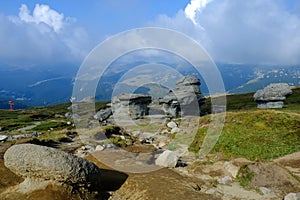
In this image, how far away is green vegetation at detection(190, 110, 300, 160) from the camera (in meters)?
28.0

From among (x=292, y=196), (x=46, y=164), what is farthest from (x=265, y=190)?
(x=46, y=164)

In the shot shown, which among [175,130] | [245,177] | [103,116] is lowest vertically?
[245,177]

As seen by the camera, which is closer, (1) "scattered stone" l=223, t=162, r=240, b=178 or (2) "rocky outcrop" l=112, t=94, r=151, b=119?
(1) "scattered stone" l=223, t=162, r=240, b=178

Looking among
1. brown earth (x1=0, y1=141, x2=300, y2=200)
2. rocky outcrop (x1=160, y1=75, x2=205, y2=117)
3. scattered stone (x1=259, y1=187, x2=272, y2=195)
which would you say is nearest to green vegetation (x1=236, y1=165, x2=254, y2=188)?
brown earth (x1=0, y1=141, x2=300, y2=200)

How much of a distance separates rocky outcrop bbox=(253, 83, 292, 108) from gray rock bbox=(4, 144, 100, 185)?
5660 cm

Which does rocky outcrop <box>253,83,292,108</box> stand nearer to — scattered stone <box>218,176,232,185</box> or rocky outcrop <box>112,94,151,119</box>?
rocky outcrop <box>112,94,151,119</box>

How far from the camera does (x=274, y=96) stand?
64000 mm

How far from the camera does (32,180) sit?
1631 cm

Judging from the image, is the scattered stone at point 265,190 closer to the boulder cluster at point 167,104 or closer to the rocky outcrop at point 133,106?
the boulder cluster at point 167,104

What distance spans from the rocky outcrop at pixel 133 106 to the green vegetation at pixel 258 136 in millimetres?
27928

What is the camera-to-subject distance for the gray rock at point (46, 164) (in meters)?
15.8

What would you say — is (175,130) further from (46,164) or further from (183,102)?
A: (46,164)

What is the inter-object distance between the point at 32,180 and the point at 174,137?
26.7 metres

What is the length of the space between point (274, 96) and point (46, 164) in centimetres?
5878
